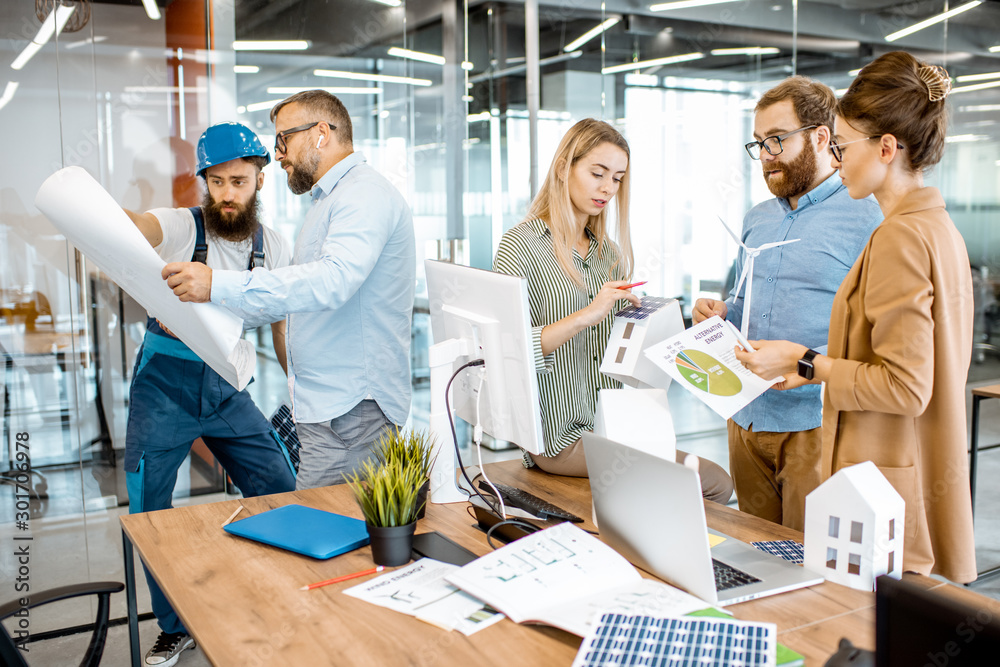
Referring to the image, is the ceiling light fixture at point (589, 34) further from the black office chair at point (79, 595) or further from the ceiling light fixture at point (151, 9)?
the black office chair at point (79, 595)

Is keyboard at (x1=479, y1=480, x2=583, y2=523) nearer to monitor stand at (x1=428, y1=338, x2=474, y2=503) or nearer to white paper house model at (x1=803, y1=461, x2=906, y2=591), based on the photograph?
monitor stand at (x1=428, y1=338, x2=474, y2=503)

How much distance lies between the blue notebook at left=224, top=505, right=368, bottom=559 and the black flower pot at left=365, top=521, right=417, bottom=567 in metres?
0.10

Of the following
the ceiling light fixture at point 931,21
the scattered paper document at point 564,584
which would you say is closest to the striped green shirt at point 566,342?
the scattered paper document at point 564,584

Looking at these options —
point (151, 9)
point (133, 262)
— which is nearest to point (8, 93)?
point (151, 9)

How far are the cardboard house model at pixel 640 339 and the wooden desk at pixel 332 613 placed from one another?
368 millimetres

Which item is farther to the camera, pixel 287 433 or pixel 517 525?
pixel 287 433

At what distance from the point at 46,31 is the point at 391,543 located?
290 cm

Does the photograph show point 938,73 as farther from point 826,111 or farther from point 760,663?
point 760,663

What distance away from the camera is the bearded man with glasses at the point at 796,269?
7.07ft

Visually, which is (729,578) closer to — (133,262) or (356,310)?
(356,310)

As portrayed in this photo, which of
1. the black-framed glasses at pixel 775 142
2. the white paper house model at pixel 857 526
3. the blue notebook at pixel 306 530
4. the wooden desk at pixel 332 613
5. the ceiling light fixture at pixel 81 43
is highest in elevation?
the ceiling light fixture at pixel 81 43

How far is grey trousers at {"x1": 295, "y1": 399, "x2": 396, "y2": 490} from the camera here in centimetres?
223

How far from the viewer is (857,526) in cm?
134

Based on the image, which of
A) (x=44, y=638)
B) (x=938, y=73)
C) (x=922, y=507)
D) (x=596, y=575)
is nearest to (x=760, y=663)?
(x=596, y=575)
